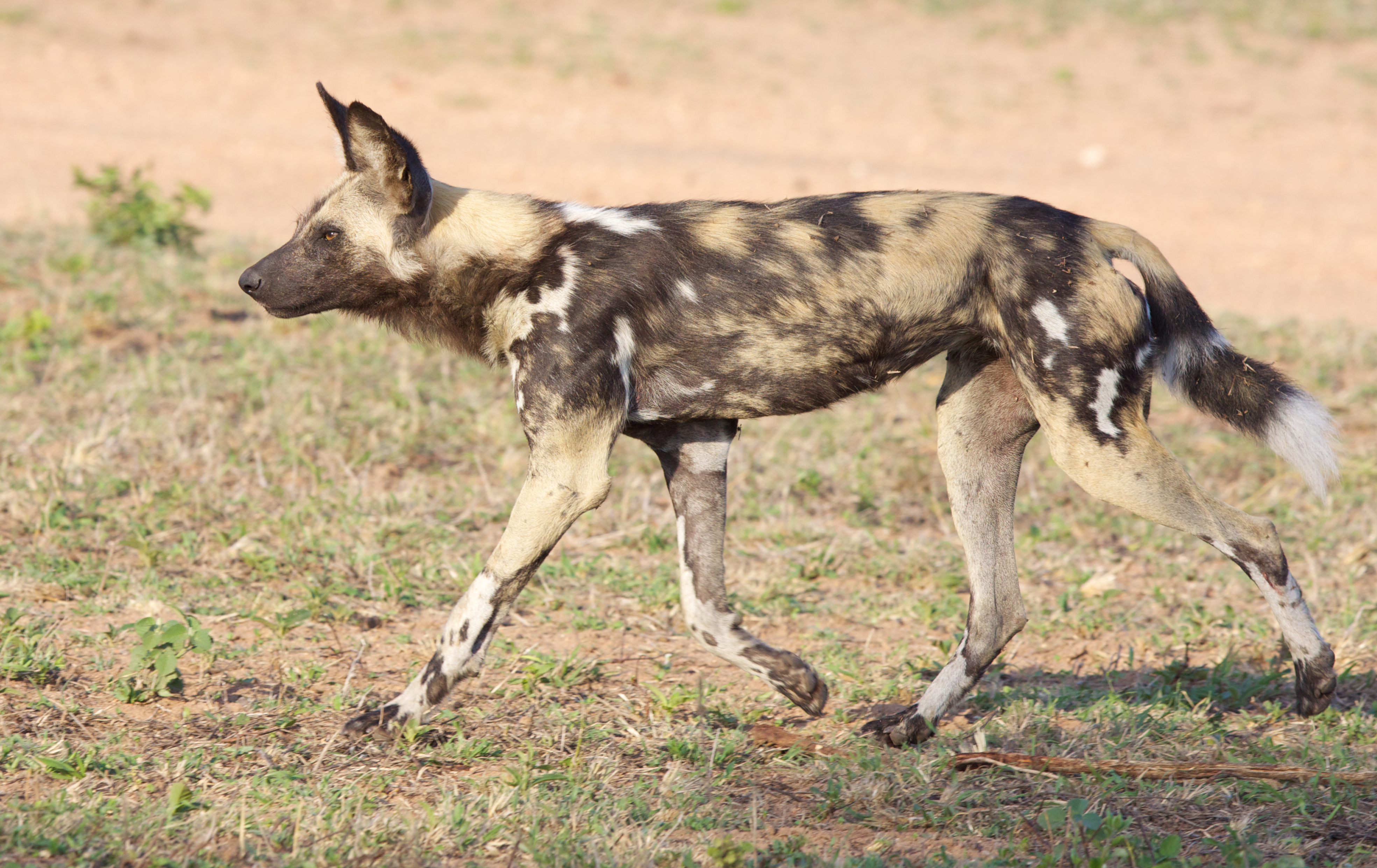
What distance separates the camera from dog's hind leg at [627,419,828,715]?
138 inches

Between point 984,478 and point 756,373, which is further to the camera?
point 984,478

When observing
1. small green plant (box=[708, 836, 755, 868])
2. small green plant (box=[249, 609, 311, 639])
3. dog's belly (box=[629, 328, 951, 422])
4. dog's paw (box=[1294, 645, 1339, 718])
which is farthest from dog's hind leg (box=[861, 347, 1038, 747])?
small green plant (box=[249, 609, 311, 639])

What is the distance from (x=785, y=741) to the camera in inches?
135

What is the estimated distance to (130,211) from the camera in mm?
7438

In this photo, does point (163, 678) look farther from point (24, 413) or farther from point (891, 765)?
point (24, 413)

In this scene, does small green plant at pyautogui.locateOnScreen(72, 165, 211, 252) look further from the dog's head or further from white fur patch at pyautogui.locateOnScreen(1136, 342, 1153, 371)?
white fur patch at pyautogui.locateOnScreen(1136, 342, 1153, 371)

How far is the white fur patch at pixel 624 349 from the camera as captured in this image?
11.1ft

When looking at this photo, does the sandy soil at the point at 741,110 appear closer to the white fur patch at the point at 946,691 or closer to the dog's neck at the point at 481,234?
the white fur patch at the point at 946,691

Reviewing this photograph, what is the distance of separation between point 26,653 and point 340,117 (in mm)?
1640

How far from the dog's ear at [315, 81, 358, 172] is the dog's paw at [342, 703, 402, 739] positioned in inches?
55.6

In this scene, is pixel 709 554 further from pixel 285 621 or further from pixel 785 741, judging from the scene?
pixel 285 621

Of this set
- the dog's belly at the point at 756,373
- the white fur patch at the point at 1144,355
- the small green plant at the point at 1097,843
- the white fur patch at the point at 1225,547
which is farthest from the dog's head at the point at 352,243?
the white fur patch at the point at 1225,547

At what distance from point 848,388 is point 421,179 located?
1.24 metres

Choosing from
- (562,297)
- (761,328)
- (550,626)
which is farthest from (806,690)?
(562,297)
